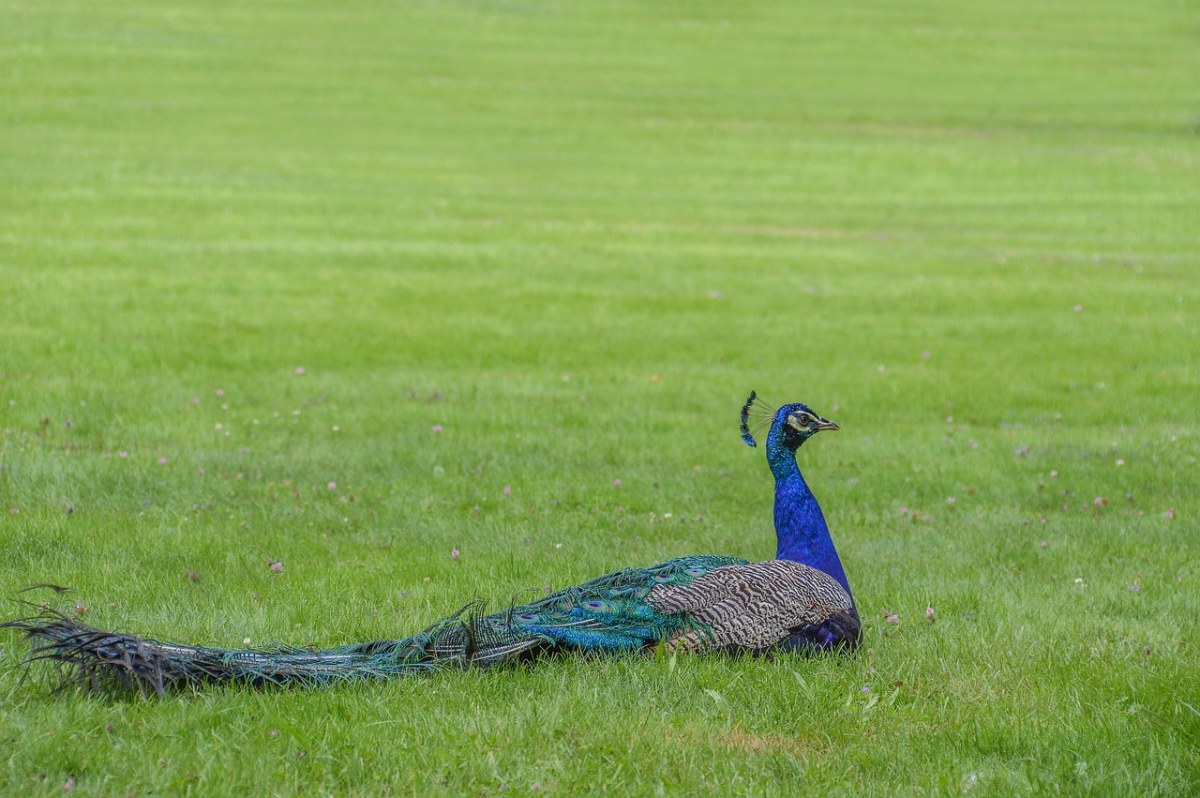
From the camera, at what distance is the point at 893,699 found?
216 inches

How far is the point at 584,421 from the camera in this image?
11.6 m

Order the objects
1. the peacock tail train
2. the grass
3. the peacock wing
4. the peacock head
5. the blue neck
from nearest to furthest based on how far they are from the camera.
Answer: the grass → the peacock tail train → the peacock wing → the blue neck → the peacock head

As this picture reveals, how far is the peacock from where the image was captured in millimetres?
5129

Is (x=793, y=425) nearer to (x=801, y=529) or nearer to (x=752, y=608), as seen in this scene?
(x=801, y=529)

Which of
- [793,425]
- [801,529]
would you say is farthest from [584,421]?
[801,529]

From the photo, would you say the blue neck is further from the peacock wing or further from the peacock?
the peacock wing

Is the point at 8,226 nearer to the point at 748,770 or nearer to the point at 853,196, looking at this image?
the point at 853,196

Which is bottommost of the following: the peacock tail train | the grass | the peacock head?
the grass

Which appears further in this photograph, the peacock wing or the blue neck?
the blue neck

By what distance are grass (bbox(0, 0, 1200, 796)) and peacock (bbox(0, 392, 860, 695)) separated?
12cm

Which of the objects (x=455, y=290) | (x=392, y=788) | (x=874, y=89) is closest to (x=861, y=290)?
(x=455, y=290)

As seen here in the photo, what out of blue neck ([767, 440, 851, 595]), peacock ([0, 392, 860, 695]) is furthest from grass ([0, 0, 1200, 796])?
blue neck ([767, 440, 851, 595])

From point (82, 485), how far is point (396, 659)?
4243mm

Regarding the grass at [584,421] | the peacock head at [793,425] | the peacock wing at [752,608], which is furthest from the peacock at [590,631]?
the peacock head at [793,425]
